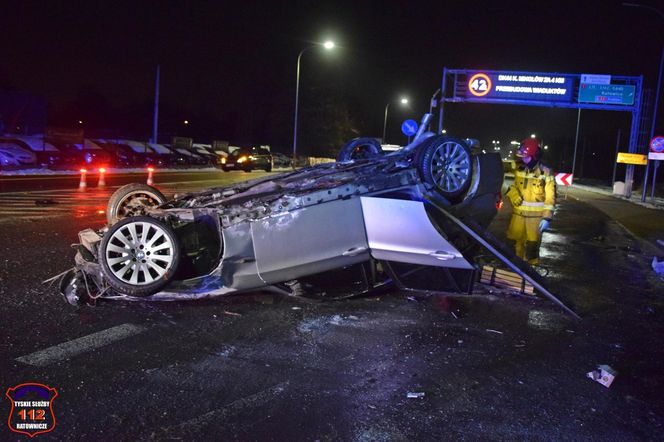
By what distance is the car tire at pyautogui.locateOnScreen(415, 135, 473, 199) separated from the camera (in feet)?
19.2

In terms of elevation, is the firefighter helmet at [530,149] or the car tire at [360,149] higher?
the firefighter helmet at [530,149]

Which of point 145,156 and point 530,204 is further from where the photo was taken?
point 145,156

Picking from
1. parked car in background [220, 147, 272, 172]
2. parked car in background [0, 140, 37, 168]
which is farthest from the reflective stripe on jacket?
parked car in background [220, 147, 272, 172]

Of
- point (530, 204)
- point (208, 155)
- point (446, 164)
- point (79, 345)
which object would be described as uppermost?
point (446, 164)

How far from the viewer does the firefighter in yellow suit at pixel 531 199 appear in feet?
25.2

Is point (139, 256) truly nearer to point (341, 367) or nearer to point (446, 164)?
point (341, 367)

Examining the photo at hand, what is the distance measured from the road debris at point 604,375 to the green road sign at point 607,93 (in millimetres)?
31332

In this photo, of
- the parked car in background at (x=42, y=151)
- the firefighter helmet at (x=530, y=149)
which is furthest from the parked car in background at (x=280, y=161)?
the firefighter helmet at (x=530, y=149)

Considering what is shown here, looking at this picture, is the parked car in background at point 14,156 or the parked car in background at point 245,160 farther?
the parked car in background at point 245,160

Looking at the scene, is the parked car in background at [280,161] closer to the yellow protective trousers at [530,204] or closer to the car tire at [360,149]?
the car tire at [360,149]

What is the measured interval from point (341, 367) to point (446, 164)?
2.86 metres

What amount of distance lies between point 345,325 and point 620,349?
232 cm

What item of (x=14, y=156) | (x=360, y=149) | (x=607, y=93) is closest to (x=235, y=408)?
(x=360, y=149)

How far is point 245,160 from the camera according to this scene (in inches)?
1241
